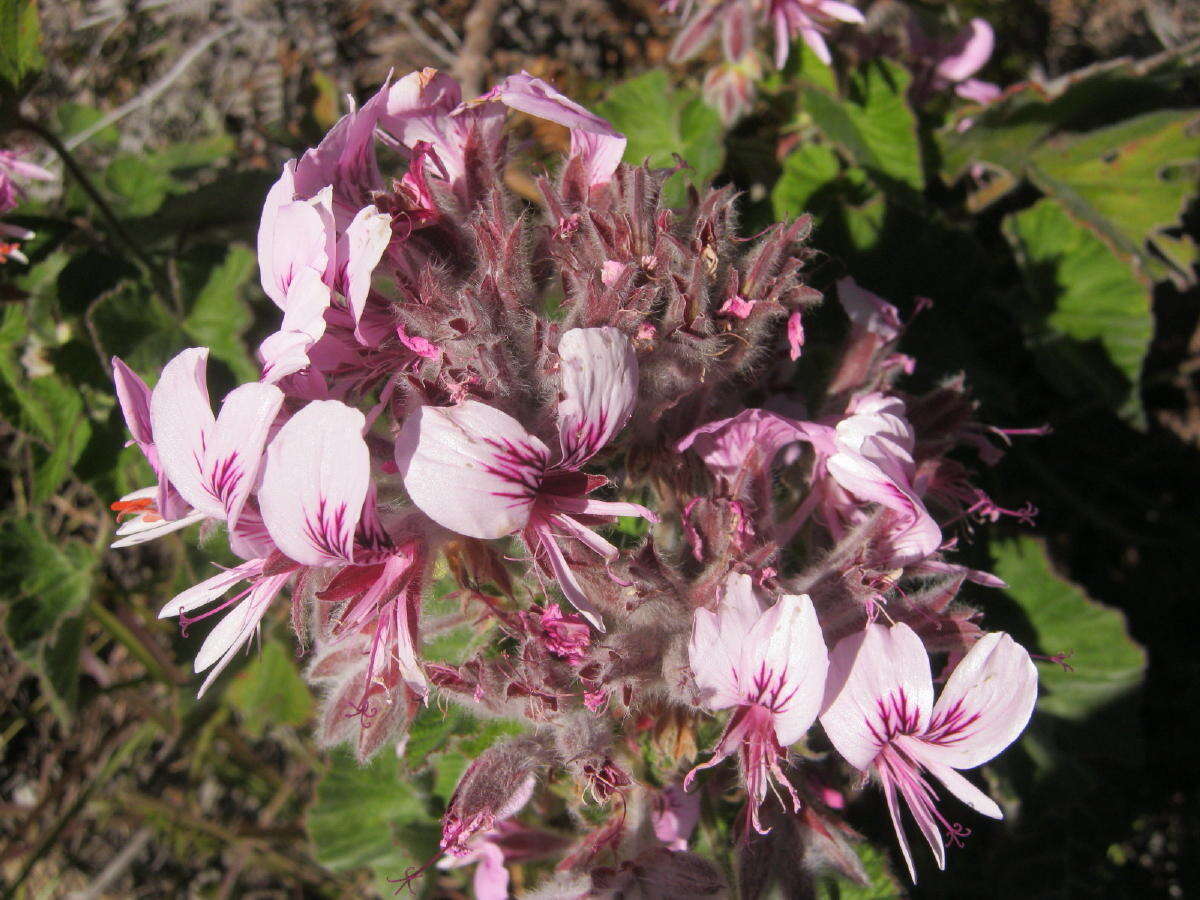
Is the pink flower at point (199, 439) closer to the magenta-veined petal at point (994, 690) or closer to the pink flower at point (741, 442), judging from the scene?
the pink flower at point (741, 442)

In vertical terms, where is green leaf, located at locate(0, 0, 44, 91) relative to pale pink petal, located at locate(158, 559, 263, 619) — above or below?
above

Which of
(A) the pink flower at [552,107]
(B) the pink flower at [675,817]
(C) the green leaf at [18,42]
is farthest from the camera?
(C) the green leaf at [18,42]

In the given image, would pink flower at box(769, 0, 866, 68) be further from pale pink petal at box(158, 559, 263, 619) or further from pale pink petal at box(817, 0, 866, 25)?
pale pink petal at box(158, 559, 263, 619)

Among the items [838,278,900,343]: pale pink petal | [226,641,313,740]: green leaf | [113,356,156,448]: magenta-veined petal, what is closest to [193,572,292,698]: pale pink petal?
[113,356,156,448]: magenta-veined petal

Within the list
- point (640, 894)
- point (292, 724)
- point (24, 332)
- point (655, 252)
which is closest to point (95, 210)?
point (24, 332)

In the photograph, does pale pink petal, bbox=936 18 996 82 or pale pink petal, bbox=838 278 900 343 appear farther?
pale pink petal, bbox=936 18 996 82

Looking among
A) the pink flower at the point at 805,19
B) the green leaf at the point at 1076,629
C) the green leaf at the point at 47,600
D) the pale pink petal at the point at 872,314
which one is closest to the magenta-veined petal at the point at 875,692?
the pale pink petal at the point at 872,314

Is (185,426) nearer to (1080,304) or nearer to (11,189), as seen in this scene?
(11,189)
